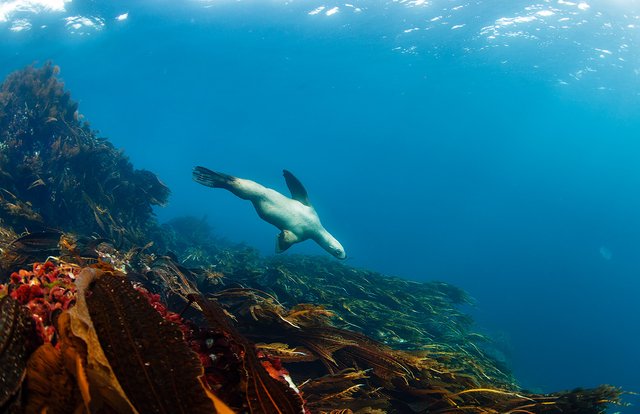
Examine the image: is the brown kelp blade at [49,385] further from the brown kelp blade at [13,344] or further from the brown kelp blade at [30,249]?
the brown kelp blade at [30,249]

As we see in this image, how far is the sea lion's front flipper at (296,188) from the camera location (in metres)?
9.57

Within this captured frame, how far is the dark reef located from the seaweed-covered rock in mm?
44

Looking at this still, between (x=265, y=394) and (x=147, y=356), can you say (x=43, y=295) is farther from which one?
(x=265, y=394)

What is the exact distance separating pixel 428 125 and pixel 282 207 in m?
90.7

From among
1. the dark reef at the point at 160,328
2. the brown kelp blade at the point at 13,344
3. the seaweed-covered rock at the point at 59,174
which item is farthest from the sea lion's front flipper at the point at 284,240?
the brown kelp blade at the point at 13,344

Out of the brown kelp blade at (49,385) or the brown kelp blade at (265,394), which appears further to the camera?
the brown kelp blade at (265,394)

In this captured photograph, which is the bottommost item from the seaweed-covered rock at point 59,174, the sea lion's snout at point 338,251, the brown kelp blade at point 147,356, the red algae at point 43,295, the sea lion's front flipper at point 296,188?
the seaweed-covered rock at point 59,174

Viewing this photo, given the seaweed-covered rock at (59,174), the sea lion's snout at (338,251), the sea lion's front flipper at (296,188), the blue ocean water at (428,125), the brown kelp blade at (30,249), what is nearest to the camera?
the brown kelp blade at (30,249)

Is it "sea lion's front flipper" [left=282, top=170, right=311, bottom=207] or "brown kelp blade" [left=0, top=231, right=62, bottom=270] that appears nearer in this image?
"brown kelp blade" [left=0, top=231, right=62, bottom=270]

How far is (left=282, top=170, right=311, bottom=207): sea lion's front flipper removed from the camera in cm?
957

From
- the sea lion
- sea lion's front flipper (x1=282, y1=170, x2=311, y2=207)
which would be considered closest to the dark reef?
the sea lion

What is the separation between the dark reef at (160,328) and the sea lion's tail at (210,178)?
221 centimetres

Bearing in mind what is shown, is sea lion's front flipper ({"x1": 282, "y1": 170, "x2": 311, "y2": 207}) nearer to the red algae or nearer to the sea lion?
the sea lion

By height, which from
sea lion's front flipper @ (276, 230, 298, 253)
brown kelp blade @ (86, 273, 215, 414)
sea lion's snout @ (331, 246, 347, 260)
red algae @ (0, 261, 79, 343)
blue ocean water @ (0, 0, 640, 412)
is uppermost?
blue ocean water @ (0, 0, 640, 412)
